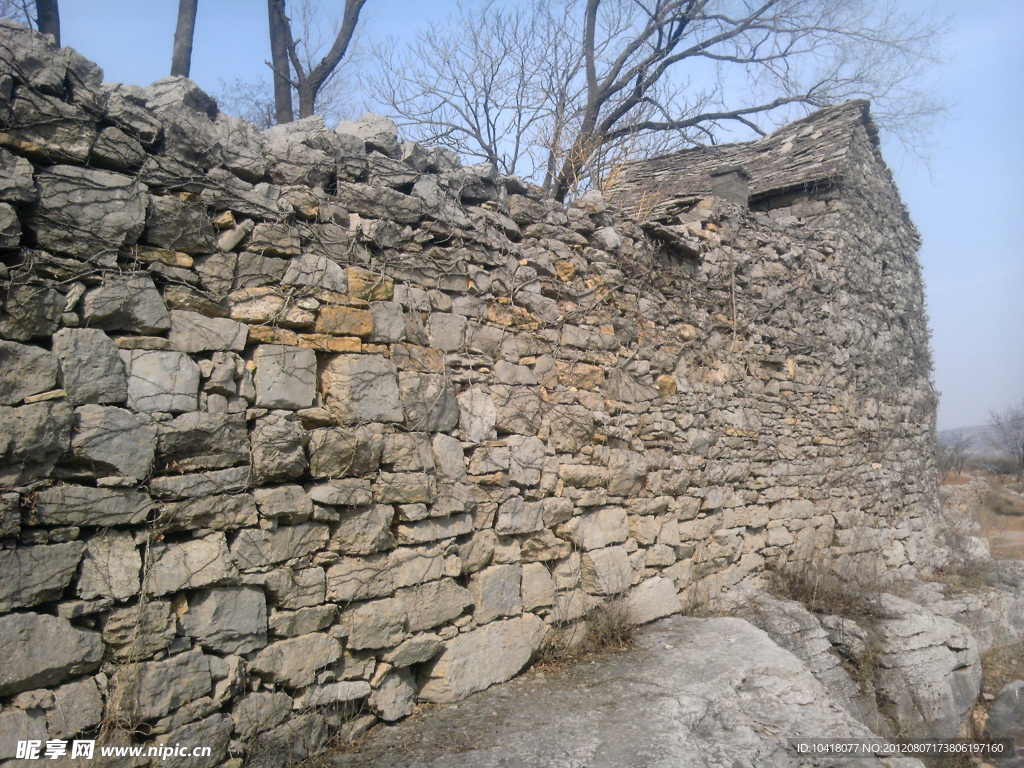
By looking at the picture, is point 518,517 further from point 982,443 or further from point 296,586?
point 982,443

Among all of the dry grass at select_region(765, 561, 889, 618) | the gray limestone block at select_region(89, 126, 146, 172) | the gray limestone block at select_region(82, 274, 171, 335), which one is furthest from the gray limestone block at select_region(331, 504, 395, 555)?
the dry grass at select_region(765, 561, 889, 618)

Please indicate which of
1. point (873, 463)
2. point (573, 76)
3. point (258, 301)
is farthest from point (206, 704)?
point (573, 76)

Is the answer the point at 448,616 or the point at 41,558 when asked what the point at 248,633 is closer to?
the point at 41,558

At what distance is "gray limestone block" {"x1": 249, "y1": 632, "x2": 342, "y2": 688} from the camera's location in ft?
9.45

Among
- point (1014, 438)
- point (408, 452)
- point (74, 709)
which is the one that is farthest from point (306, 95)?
point (1014, 438)

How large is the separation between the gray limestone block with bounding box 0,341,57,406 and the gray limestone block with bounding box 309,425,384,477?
3.38 feet

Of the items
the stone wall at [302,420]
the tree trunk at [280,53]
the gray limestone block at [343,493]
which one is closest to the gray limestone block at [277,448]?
the stone wall at [302,420]

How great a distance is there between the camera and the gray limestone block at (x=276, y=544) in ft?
9.40

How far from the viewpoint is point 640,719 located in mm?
3445

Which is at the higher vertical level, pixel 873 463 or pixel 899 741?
pixel 873 463

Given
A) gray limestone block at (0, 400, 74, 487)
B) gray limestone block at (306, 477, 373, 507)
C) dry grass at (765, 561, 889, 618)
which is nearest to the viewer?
gray limestone block at (0, 400, 74, 487)

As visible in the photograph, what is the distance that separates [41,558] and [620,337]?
3.61m

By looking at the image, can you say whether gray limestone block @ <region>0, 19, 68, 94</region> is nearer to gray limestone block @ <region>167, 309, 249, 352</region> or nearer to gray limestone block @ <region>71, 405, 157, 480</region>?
gray limestone block @ <region>167, 309, 249, 352</region>

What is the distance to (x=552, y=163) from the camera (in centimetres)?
855
